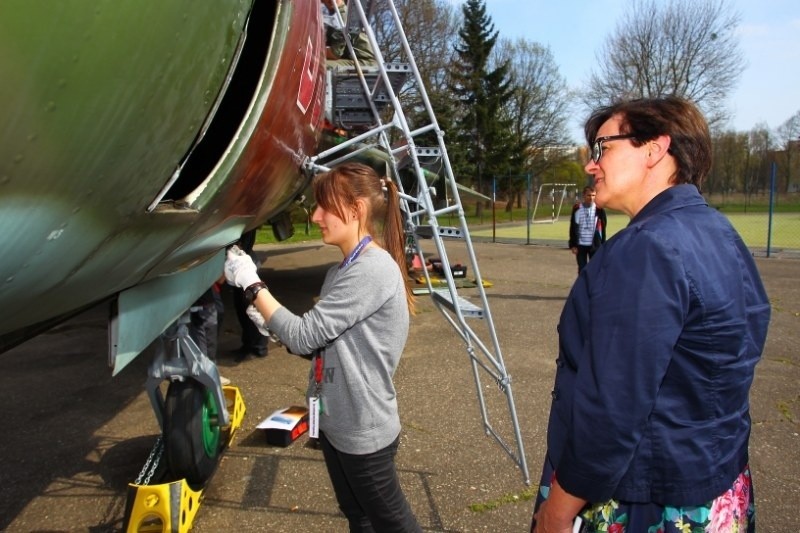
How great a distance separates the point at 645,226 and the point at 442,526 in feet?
6.87

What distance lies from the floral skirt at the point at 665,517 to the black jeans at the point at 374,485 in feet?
2.56

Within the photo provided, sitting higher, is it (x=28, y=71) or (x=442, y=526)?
(x=28, y=71)

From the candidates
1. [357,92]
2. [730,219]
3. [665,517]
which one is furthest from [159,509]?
[730,219]

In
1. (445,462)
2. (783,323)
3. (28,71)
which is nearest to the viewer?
(28,71)

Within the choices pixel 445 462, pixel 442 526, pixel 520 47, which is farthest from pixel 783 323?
pixel 520 47

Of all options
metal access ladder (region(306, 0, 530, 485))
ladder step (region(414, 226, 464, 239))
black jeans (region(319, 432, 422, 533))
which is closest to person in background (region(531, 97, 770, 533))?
black jeans (region(319, 432, 422, 533))

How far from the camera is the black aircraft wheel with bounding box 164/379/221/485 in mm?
2854

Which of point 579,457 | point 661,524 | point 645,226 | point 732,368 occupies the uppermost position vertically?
point 645,226

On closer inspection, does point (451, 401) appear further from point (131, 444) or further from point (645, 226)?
point (645, 226)

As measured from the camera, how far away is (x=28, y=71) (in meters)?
0.79

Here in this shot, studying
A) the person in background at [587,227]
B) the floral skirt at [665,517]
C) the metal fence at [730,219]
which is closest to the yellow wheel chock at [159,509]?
the floral skirt at [665,517]

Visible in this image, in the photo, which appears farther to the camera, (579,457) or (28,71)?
(579,457)

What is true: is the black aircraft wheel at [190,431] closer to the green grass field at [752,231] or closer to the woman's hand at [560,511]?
the woman's hand at [560,511]

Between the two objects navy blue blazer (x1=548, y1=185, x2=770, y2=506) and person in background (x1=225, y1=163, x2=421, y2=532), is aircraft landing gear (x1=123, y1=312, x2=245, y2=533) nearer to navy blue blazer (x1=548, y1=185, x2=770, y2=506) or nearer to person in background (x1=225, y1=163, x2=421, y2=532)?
person in background (x1=225, y1=163, x2=421, y2=532)
